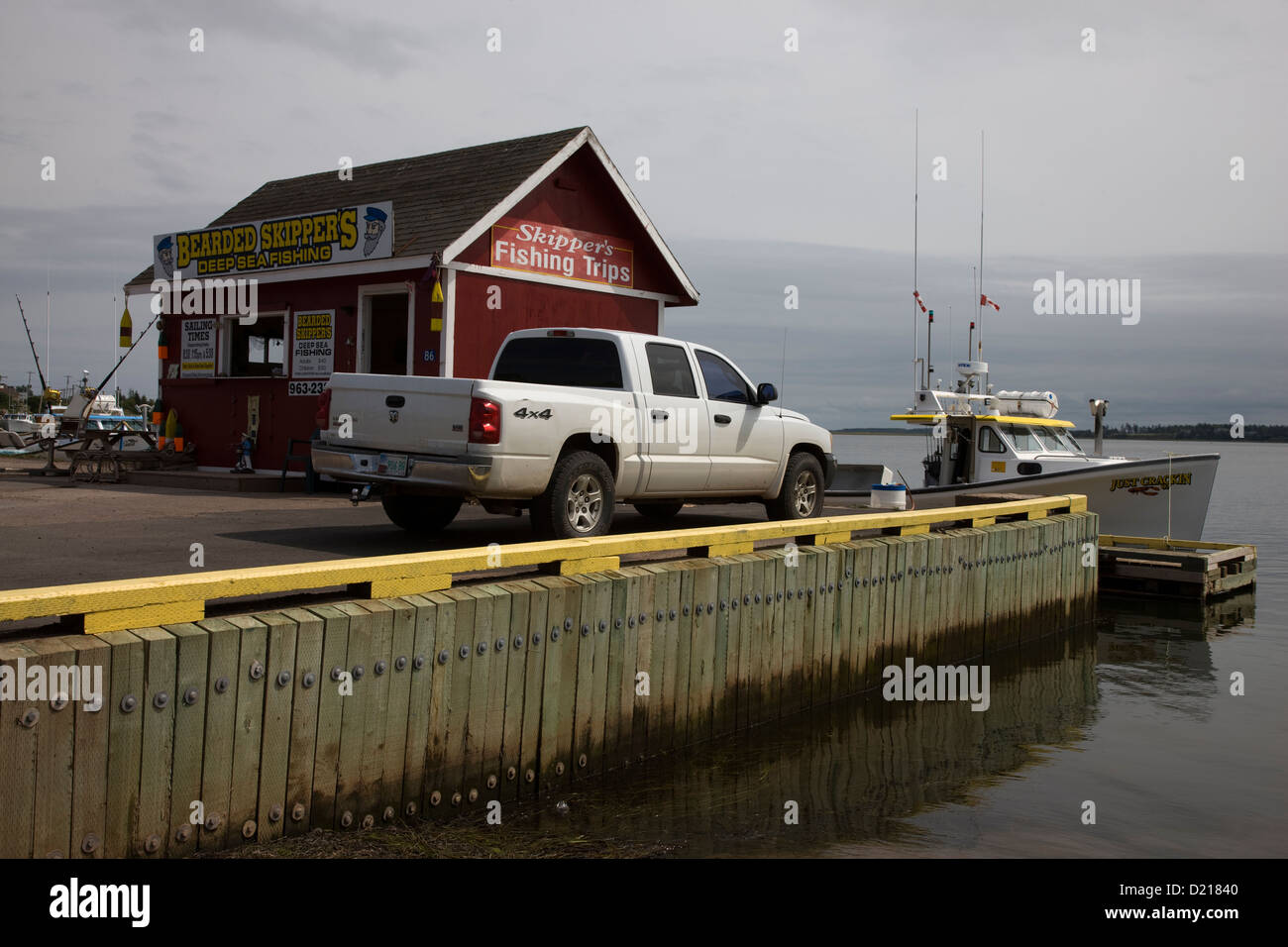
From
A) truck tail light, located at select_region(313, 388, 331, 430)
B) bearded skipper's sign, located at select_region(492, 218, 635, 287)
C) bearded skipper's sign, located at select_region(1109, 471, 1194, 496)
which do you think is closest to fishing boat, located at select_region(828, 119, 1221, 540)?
bearded skipper's sign, located at select_region(1109, 471, 1194, 496)

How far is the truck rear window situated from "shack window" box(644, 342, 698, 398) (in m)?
0.38

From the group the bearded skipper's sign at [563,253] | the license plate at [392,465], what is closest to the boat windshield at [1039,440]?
the bearded skipper's sign at [563,253]

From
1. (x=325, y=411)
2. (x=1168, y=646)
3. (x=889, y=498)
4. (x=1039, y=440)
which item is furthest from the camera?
(x=1039, y=440)

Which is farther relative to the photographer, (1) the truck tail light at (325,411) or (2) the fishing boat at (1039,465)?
(2) the fishing boat at (1039,465)

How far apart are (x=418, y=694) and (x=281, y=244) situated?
13.4 m

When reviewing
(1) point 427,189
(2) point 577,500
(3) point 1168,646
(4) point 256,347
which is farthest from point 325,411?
(3) point 1168,646

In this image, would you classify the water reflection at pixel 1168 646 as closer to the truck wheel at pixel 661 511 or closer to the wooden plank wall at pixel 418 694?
the wooden plank wall at pixel 418 694

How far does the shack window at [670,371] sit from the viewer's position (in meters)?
10.7

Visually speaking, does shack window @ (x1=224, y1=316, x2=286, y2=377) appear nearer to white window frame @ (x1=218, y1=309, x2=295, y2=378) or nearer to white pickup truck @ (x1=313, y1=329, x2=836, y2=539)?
white window frame @ (x1=218, y1=309, x2=295, y2=378)

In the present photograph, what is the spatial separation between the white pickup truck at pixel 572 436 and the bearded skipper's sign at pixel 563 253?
5.72 meters

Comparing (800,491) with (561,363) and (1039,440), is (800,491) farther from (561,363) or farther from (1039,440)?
(1039,440)

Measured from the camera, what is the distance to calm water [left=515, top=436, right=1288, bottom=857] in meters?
6.97

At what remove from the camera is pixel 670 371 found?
10883 millimetres

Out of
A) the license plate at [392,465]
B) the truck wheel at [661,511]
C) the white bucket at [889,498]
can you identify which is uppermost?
the license plate at [392,465]
